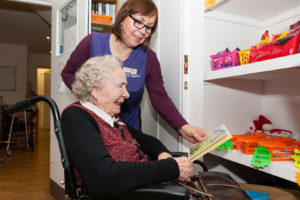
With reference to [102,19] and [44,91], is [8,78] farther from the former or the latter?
[102,19]

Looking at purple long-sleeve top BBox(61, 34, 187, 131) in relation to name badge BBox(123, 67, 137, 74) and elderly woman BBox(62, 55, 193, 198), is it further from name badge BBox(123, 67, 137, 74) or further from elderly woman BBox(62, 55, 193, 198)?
elderly woman BBox(62, 55, 193, 198)

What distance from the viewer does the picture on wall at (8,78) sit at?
301 inches

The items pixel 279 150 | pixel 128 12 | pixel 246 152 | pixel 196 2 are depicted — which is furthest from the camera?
pixel 196 2

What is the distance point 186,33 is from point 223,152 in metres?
0.77

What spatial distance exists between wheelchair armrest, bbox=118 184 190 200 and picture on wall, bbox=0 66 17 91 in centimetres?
810

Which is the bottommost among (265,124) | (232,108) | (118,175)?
(118,175)

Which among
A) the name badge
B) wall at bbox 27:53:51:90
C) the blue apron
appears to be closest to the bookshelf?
the blue apron

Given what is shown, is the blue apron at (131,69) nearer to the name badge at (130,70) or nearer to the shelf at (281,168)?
the name badge at (130,70)

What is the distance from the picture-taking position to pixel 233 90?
68.0 inches

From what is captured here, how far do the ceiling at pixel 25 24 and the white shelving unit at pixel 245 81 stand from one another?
396 centimetres

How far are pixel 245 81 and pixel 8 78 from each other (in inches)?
307

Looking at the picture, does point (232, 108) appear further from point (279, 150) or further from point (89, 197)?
point (89, 197)

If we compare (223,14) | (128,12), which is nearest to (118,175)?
(128,12)

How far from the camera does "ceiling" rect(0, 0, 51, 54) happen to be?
479 cm
